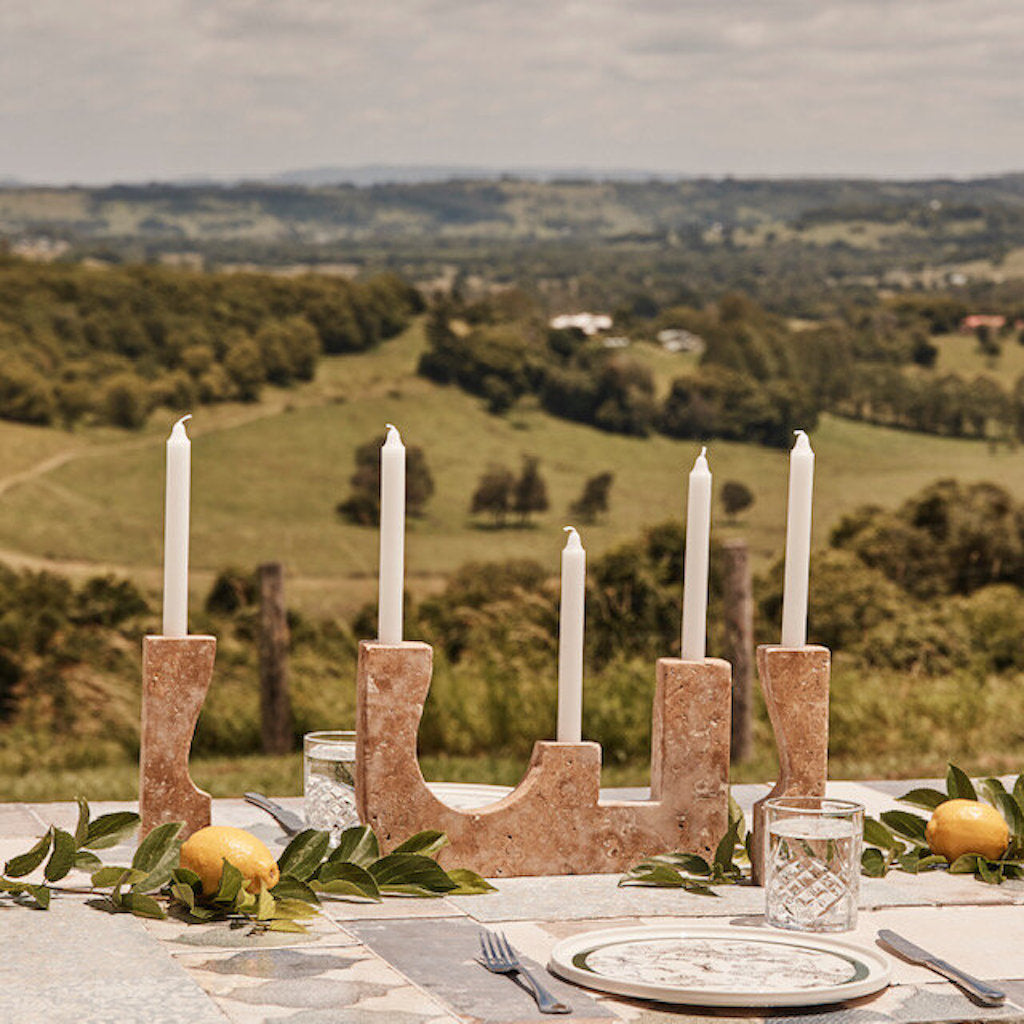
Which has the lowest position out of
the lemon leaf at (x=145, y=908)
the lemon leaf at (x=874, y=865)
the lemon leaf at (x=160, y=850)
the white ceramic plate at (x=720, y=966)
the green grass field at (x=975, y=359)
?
the lemon leaf at (x=874, y=865)

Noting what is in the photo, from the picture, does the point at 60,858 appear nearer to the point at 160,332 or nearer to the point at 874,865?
the point at 874,865

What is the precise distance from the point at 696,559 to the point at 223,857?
42.6 inches

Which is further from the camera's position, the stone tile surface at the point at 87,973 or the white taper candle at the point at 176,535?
the white taper candle at the point at 176,535

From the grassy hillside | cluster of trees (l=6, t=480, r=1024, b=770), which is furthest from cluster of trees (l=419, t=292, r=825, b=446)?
cluster of trees (l=6, t=480, r=1024, b=770)

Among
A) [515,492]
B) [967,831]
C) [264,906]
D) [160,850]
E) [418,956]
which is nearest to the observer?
[418,956]

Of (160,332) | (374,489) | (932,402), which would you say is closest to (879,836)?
(374,489)

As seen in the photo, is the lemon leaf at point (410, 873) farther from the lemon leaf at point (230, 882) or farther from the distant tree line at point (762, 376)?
the distant tree line at point (762, 376)

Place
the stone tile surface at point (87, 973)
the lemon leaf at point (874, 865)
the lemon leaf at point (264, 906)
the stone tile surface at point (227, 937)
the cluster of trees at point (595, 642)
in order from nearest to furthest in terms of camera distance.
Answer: the stone tile surface at point (87, 973) < the stone tile surface at point (227, 937) < the lemon leaf at point (264, 906) < the lemon leaf at point (874, 865) < the cluster of trees at point (595, 642)

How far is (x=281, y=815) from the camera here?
360 centimetres

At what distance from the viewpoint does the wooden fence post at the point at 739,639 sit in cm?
833

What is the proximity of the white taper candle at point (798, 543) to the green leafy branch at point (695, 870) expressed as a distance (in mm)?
431

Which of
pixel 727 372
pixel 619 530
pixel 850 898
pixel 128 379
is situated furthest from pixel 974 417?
pixel 850 898

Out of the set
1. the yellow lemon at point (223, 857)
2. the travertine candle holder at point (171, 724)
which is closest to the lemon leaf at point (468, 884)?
the yellow lemon at point (223, 857)

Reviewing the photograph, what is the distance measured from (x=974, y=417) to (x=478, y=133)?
875cm
